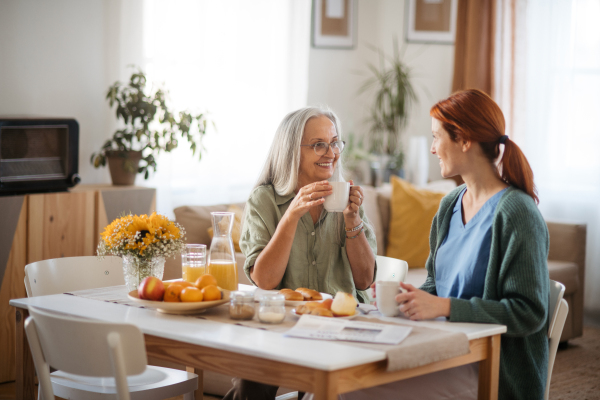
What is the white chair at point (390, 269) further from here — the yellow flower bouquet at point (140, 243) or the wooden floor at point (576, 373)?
the wooden floor at point (576, 373)

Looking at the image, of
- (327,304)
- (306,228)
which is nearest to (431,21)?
(306,228)

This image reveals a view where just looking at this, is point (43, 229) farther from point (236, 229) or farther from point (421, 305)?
point (421, 305)

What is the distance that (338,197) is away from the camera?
73.6 inches

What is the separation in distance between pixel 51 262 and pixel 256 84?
8.01ft

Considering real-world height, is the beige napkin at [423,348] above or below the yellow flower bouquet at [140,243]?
below

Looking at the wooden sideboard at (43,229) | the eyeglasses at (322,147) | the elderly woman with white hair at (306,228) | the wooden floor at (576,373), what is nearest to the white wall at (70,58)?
the wooden sideboard at (43,229)

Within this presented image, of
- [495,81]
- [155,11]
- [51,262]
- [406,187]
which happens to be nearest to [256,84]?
[155,11]

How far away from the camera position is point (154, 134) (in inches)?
135

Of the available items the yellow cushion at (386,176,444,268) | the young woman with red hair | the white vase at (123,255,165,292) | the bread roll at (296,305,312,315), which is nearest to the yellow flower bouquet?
the white vase at (123,255,165,292)

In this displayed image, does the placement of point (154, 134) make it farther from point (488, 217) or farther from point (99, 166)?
point (488, 217)

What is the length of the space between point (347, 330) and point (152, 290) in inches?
19.2

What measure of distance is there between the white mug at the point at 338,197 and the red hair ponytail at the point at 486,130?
13.1 inches

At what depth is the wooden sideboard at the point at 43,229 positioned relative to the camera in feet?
9.47

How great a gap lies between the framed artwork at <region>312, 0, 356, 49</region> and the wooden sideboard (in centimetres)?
224
